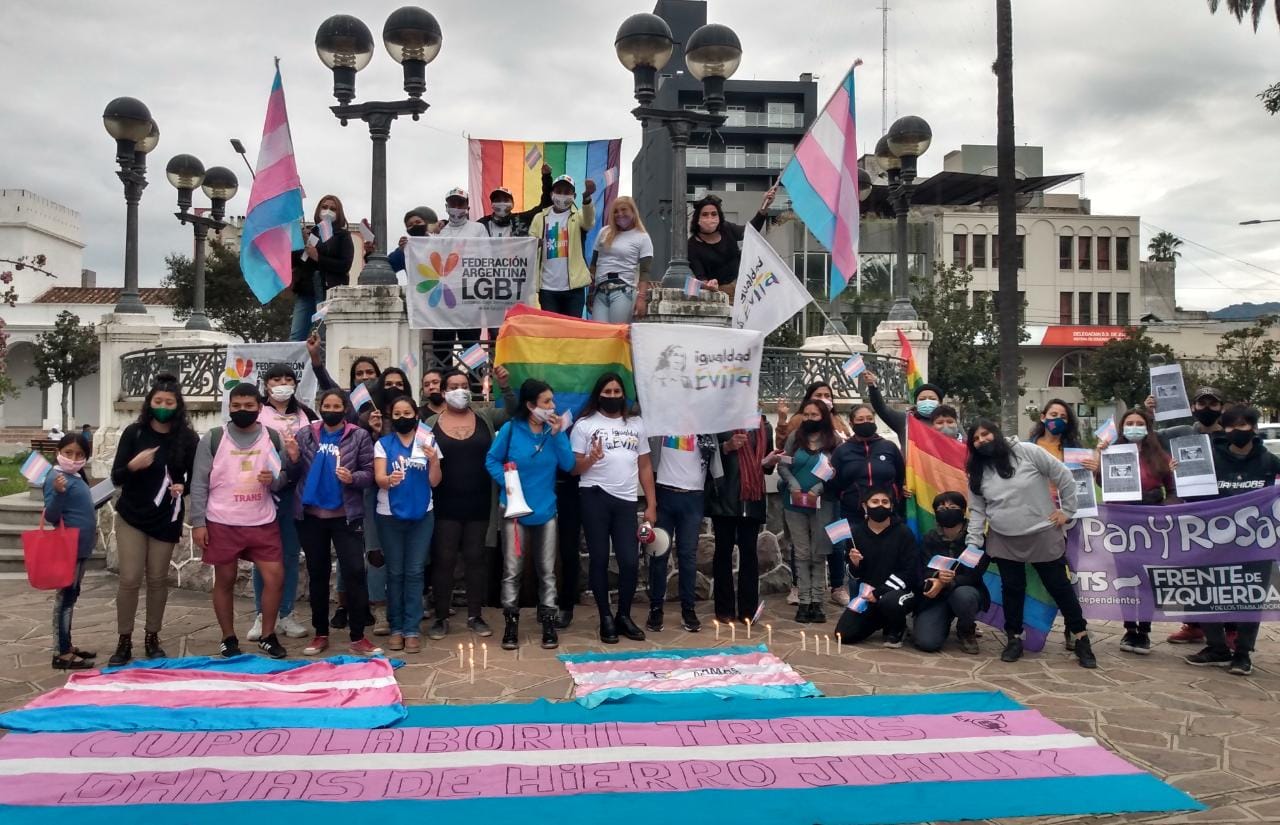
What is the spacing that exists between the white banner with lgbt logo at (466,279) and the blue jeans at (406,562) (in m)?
2.70

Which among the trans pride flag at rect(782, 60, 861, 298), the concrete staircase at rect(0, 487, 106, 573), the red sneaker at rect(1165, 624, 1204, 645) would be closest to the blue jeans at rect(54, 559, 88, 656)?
the concrete staircase at rect(0, 487, 106, 573)

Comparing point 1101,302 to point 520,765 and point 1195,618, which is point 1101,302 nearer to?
point 1195,618

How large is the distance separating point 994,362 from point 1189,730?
3088 cm

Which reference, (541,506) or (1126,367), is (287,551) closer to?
(541,506)

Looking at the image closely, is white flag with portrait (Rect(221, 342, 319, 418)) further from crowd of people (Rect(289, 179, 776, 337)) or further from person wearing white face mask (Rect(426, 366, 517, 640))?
person wearing white face mask (Rect(426, 366, 517, 640))

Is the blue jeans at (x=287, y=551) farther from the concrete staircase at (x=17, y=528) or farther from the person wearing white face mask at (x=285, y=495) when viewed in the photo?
the concrete staircase at (x=17, y=528)

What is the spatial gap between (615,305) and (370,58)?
360 centimetres

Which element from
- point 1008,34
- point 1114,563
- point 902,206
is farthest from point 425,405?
point 1008,34

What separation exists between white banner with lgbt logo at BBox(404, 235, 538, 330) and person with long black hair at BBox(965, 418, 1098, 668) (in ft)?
14.6

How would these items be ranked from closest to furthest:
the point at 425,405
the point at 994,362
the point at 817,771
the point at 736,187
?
the point at 817,771 → the point at 425,405 → the point at 994,362 → the point at 736,187

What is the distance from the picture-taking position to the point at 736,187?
61.9 meters

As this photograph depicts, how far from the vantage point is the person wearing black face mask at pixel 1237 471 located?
293 inches

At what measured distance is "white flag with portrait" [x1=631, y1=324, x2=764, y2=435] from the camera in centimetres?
801

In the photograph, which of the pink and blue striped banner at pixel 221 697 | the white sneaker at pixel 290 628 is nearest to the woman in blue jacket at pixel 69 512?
the pink and blue striped banner at pixel 221 697
